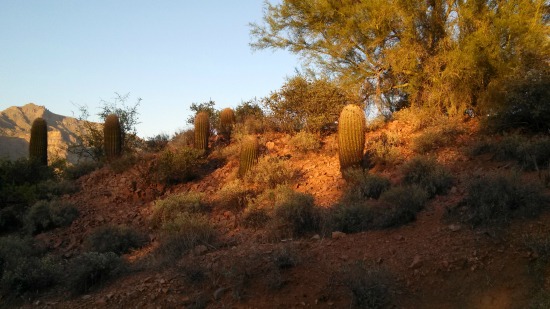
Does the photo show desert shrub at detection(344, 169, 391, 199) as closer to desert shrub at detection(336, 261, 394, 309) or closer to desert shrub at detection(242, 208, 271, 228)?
A: desert shrub at detection(242, 208, 271, 228)

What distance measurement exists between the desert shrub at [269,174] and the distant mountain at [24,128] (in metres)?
42.8

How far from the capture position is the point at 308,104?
15414 millimetres

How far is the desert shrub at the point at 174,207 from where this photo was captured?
11127mm

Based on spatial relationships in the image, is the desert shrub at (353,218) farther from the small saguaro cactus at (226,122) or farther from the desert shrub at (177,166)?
the small saguaro cactus at (226,122)

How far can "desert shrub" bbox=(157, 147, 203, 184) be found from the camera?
1378cm

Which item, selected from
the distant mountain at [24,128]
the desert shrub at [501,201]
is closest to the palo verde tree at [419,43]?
the desert shrub at [501,201]

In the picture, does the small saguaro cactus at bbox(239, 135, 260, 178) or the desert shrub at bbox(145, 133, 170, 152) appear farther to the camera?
the desert shrub at bbox(145, 133, 170, 152)

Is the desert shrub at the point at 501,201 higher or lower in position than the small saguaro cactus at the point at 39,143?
lower

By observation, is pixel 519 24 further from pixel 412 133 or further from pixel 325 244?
pixel 325 244

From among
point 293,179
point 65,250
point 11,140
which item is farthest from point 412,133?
point 11,140

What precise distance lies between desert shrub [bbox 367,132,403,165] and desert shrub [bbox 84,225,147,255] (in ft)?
18.9

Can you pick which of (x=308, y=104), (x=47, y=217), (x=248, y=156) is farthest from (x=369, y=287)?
(x=308, y=104)

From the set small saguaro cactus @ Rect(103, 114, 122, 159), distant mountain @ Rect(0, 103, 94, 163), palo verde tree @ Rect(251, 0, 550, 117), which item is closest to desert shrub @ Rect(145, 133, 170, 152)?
small saguaro cactus @ Rect(103, 114, 122, 159)

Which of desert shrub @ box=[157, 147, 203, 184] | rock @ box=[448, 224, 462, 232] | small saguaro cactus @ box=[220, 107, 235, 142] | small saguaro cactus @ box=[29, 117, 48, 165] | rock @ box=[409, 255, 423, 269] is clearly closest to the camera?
rock @ box=[409, 255, 423, 269]
